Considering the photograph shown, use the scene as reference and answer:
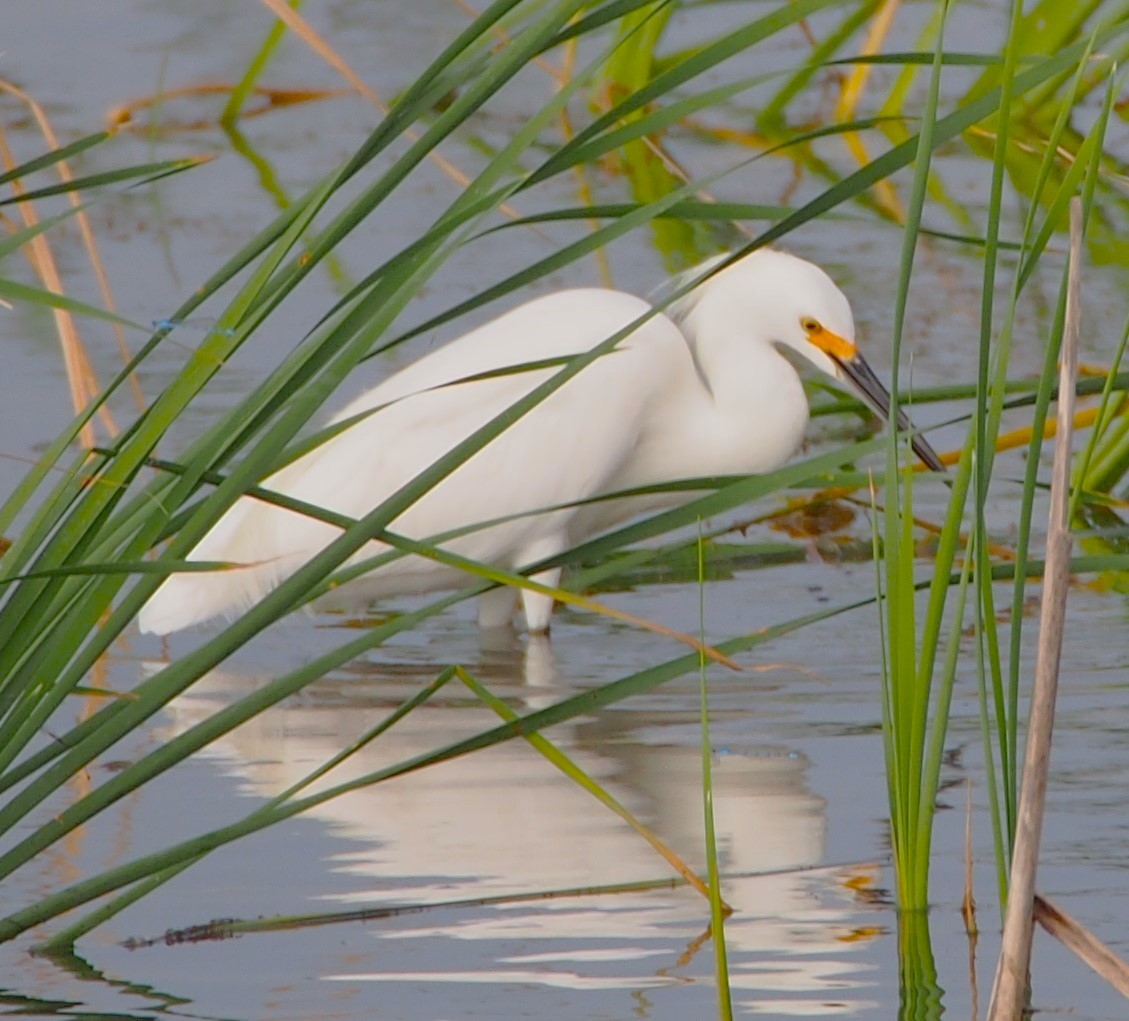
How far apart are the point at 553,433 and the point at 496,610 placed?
14.8 inches

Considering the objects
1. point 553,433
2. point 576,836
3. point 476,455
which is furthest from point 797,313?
point 576,836

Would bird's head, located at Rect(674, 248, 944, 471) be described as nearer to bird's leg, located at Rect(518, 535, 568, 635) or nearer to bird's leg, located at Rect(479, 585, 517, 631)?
bird's leg, located at Rect(518, 535, 568, 635)

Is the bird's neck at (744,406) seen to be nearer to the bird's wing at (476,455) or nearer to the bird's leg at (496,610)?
the bird's wing at (476,455)

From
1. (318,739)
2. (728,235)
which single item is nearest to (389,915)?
(318,739)

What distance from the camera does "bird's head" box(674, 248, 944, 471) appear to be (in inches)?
180

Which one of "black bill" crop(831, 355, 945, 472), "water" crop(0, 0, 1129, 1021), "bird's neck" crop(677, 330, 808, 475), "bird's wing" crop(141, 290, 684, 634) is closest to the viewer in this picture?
"water" crop(0, 0, 1129, 1021)

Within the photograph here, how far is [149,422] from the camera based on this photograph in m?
2.02

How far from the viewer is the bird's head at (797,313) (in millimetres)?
4582

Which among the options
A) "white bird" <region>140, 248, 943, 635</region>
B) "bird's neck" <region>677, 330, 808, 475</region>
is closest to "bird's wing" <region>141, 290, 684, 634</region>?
"white bird" <region>140, 248, 943, 635</region>

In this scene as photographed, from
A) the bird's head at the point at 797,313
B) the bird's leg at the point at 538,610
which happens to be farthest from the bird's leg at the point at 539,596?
the bird's head at the point at 797,313

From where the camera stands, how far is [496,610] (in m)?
4.58

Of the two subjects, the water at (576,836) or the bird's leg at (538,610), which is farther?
the bird's leg at (538,610)

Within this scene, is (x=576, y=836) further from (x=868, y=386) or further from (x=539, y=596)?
(x=868, y=386)

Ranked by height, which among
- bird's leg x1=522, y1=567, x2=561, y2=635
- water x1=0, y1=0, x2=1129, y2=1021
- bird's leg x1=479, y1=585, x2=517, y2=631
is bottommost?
water x1=0, y1=0, x2=1129, y2=1021
